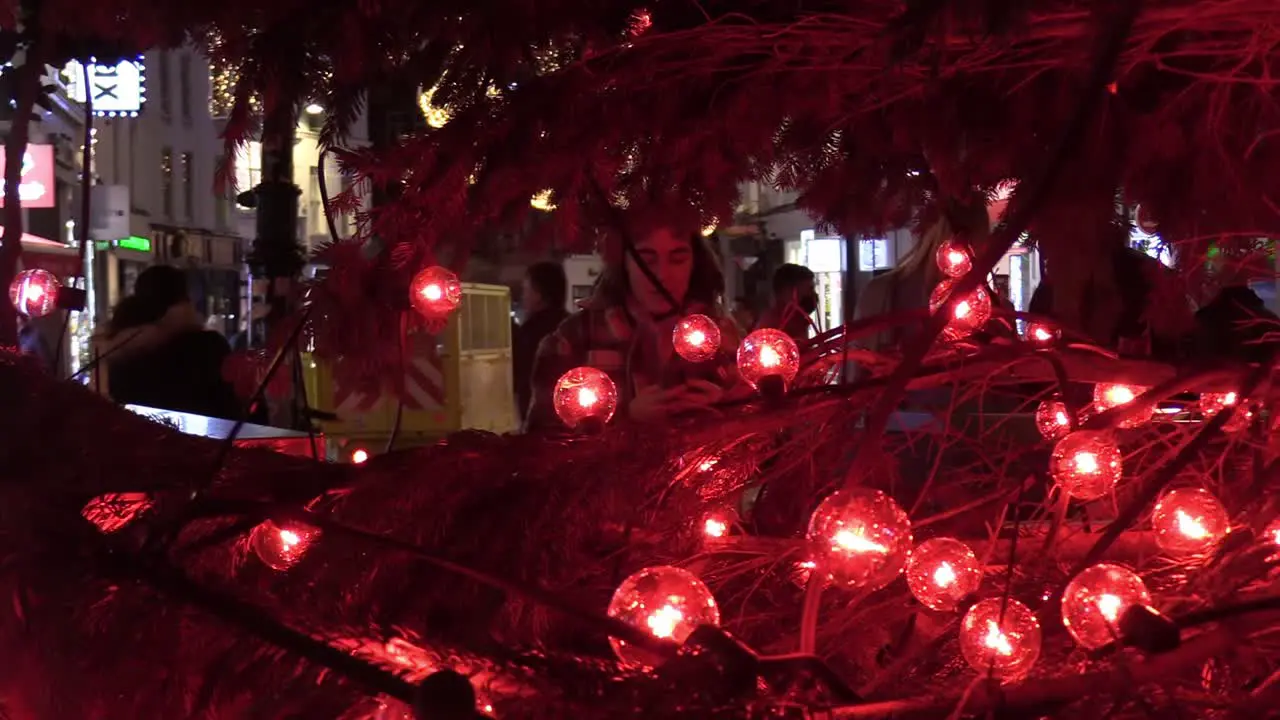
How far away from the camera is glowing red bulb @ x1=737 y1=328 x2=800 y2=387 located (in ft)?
5.68

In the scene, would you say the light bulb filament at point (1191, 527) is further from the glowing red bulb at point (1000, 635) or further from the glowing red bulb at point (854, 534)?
the glowing red bulb at point (854, 534)

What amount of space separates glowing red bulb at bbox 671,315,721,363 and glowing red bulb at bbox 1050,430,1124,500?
30.9 inches

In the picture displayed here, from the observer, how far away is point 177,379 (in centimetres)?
482

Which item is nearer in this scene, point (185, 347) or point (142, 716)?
point (142, 716)

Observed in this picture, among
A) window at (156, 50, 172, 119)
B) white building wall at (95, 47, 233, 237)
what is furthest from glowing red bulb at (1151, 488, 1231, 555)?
window at (156, 50, 172, 119)

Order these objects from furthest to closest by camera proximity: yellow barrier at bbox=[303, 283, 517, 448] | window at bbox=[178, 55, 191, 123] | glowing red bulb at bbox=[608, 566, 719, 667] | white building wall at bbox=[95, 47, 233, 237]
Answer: window at bbox=[178, 55, 191, 123], white building wall at bbox=[95, 47, 233, 237], yellow barrier at bbox=[303, 283, 517, 448], glowing red bulb at bbox=[608, 566, 719, 667]

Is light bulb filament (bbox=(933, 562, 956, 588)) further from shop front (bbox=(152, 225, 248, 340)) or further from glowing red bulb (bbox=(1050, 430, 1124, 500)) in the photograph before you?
shop front (bbox=(152, 225, 248, 340))

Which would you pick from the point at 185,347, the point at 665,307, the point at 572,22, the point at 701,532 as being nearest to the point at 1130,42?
the point at 572,22

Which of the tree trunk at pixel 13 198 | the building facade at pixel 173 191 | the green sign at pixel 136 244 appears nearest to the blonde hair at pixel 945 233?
the tree trunk at pixel 13 198

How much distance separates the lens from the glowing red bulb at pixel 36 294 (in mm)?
2152

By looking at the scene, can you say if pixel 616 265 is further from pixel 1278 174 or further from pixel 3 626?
pixel 3 626

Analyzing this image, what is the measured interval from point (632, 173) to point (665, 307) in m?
0.99

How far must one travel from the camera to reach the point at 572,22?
1543mm

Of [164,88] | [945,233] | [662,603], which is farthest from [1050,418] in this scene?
[164,88]
